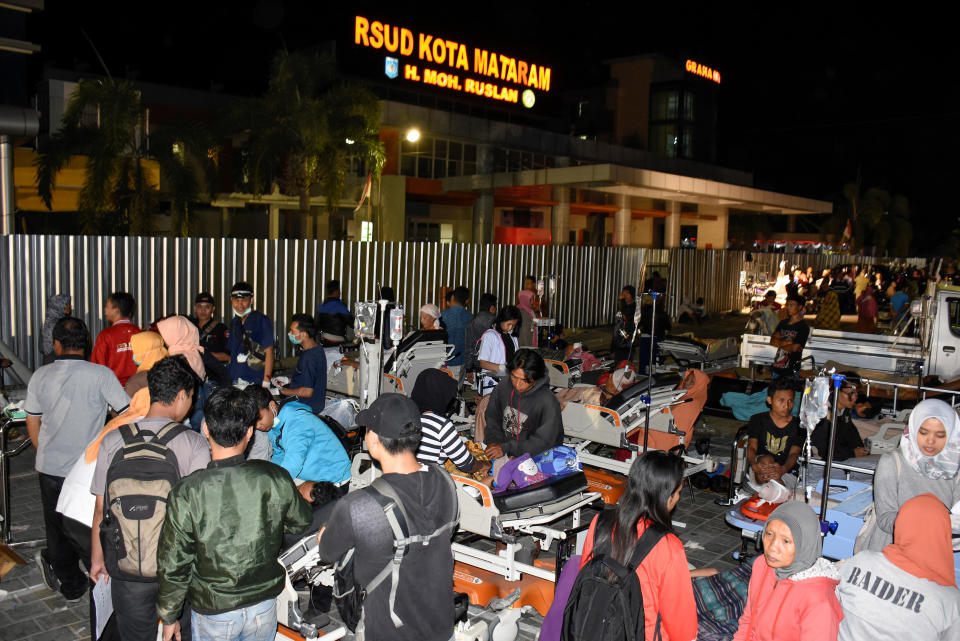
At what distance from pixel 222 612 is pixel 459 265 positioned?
15.7 metres

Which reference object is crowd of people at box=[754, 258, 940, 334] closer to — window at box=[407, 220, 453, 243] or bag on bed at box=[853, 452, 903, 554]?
bag on bed at box=[853, 452, 903, 554]

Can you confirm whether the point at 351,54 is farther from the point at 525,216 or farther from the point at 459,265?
the point at 459,265

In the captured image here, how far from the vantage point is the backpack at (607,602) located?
2990 millimetres

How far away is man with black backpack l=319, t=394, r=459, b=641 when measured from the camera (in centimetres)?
288

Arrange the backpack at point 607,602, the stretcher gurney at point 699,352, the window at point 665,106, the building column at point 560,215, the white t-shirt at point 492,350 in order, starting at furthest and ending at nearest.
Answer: the window at point 665,106, the building column at point 560,215, the stretcher gurney at point 699,352, the white t-shirt at point 492,350, the backpack at point 607,602

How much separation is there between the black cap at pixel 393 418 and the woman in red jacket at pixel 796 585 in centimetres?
177

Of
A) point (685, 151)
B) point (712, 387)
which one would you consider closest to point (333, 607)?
point (712, 387)

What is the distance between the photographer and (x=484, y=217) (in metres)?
32.9

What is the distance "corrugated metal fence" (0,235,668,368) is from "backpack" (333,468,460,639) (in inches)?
439

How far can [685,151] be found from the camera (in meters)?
52.5

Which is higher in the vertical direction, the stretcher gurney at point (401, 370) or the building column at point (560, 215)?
the building column at point (560, 215)

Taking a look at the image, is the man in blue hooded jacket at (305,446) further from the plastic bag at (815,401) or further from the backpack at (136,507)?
the plastic bag at (815,401)

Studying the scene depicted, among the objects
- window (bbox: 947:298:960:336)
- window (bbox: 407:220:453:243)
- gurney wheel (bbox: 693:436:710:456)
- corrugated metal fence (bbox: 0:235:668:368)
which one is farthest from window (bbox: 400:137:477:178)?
gurney wheel (bbox: 693:436:710:456)

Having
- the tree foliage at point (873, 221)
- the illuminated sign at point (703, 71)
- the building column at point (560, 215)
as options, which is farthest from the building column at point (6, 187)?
the tree foliage at point (873, 221)
